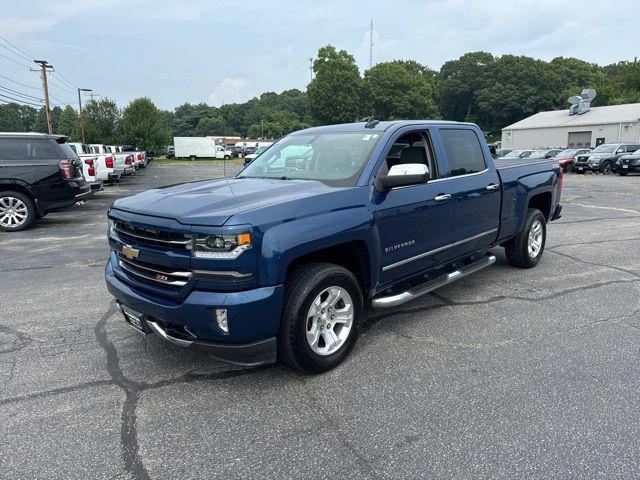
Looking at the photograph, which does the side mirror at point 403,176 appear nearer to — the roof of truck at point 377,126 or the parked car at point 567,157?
the roof of truck at point 377,126

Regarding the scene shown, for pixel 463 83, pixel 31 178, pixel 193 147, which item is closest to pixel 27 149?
pixel 31 178

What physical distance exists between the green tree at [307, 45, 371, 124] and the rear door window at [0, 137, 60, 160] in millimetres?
63868

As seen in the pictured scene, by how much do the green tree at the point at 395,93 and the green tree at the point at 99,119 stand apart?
41.3m

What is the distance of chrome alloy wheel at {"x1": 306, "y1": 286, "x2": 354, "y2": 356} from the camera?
3.50m

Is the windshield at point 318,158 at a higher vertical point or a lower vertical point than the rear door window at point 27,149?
lower

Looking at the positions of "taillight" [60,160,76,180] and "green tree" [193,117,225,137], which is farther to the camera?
"green tree" [193,117,225,137]

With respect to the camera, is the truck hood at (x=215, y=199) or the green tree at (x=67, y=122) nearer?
the truck hood at (x=215, y=199)

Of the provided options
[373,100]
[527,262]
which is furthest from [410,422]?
[373,100]

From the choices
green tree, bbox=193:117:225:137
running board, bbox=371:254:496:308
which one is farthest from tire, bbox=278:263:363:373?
green tree, bbox=193:117:225:137

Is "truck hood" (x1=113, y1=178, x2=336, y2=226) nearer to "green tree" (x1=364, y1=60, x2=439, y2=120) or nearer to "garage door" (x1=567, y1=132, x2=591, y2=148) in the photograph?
"garage door" (x1=567, y1=132, x2=591, y2=148)

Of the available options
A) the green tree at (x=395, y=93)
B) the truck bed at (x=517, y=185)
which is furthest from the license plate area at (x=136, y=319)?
the green tree at (x=395, y=93)

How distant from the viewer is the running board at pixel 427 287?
3988mm

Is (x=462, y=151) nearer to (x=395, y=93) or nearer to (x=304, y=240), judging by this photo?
(x=304, y=240)

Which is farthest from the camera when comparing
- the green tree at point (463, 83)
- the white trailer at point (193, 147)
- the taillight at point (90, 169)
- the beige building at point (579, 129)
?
the green tree at point (463, 83)
